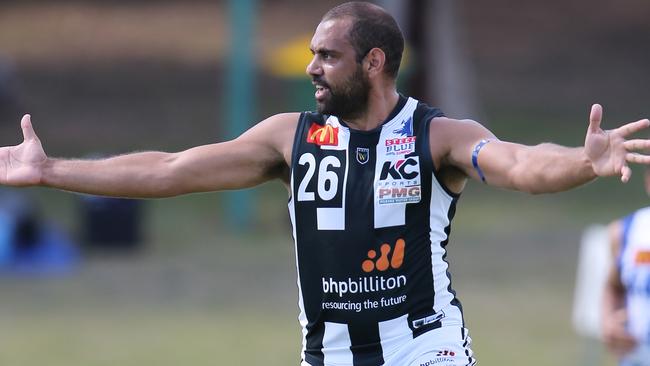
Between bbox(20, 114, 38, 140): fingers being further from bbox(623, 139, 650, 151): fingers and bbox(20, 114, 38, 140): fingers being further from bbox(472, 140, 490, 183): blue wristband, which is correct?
bbox(623, 139, 650, 151): fingers

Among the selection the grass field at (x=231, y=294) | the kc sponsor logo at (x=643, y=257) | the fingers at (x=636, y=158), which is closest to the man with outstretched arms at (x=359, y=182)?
the fingers at (x=636, y=158)

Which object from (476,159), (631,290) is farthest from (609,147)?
(631,290)

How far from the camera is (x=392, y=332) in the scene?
6.27 metres

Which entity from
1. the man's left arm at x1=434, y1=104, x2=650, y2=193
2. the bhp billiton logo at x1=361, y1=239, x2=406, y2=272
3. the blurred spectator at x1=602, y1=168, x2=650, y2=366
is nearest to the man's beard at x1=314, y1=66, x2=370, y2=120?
the man's left arm at x1=434, y1=104, x2=650, y2=193

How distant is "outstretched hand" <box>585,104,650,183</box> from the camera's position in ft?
17.6

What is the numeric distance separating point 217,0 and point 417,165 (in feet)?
107

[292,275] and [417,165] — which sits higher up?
[417,165]

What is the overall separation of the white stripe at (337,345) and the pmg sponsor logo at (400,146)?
2.58 feet

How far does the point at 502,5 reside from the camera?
120ft

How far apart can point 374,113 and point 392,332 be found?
0.97 meters

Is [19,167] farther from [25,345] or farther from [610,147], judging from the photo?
[25,345]

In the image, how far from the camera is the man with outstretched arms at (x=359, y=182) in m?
6.24

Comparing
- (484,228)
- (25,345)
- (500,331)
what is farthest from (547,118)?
(25,345)

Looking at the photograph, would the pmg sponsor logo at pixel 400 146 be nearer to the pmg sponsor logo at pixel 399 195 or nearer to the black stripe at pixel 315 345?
the pmg sponsor logo at pixel 399 195
